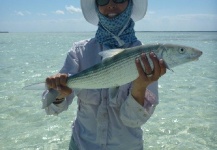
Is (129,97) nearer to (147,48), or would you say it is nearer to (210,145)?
(147,48)

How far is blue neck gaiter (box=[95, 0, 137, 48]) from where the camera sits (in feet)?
8.42

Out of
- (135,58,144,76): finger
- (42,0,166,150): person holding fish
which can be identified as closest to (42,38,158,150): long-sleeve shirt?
(42,0,166,150): person holding fish

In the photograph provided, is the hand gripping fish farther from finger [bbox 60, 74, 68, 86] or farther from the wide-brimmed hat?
the wide-brimmed hat

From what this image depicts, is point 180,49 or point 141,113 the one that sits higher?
point 180,49

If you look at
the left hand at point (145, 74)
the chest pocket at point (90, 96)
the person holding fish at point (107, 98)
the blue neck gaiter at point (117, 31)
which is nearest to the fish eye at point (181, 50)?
the left hand at point (145, 74)

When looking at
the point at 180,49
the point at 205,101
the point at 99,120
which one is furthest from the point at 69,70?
the point at 205,101

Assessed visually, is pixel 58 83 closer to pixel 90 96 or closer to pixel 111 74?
pixel 90 96

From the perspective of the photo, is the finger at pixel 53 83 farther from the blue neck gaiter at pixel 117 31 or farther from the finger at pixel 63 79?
the blue neck gaiter at pixel 117 31

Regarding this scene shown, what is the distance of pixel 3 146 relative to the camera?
534 cm

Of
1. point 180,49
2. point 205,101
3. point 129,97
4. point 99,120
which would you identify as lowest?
point 205,101

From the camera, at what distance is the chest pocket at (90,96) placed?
2.47 m

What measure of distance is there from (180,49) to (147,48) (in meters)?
0.25

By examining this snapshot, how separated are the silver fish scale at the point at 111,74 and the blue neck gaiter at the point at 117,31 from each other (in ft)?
1.09

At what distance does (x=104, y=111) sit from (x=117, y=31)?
710 millimetres
